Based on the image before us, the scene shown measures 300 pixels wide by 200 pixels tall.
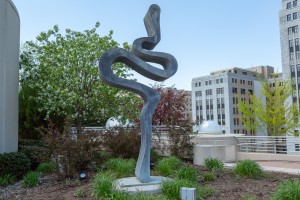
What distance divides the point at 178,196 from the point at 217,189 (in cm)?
140

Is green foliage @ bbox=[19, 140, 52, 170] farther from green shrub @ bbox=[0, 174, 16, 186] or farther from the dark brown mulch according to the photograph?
green shrub @ bbox=[0, 174, 16, 186]

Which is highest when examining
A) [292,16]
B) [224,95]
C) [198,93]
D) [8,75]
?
[292,16]

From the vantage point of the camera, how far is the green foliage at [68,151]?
916cm

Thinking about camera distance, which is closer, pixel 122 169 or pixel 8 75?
pixel 122 169

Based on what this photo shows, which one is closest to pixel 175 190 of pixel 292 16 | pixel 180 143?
pixel 180 143

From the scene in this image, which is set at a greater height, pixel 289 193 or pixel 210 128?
pixel 210 128

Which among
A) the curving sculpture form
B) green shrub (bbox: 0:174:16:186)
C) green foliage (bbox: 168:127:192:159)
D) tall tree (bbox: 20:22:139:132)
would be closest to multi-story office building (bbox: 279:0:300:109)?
tall tree (bbox: 20:22:139:132)

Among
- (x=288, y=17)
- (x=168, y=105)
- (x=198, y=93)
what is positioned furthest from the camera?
(x=198, y=93)

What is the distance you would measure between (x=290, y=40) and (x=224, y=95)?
30523 mm

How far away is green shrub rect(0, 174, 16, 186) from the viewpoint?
9.38m

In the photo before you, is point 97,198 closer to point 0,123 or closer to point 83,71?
point 0,123

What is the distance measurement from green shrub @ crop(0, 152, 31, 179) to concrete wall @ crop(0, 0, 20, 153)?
2.42ft

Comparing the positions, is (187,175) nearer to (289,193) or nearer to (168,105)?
(289,193)

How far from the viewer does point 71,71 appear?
59.2ft
